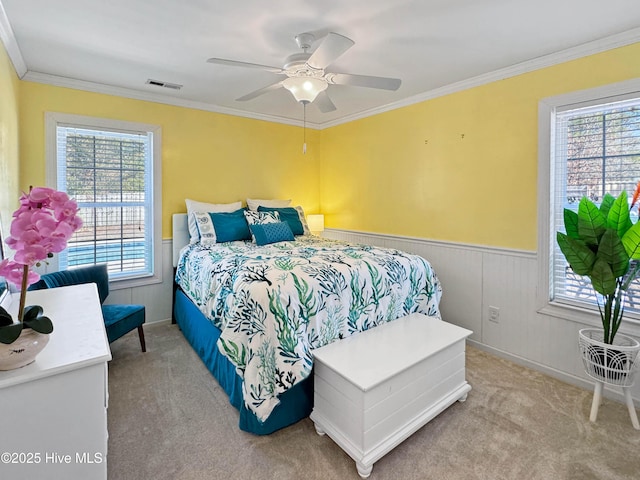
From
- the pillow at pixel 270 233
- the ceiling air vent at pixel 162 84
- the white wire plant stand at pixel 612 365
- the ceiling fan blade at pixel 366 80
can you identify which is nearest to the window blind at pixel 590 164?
the white wire plant stand at pixel 612 365

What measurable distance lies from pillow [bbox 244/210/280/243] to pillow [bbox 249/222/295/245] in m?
0.11

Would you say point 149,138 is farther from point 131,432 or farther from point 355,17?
point 131,432

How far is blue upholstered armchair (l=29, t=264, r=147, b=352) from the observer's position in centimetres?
257

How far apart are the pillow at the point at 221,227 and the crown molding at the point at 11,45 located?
1.76m

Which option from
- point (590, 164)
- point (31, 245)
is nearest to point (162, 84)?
point (31, 245)

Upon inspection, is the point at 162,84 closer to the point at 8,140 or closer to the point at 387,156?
the point at 8,140

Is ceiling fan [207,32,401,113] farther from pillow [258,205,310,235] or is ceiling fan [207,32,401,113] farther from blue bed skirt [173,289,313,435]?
blue bed skirt [173,289,313,435]

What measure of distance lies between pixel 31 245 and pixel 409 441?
199 cm

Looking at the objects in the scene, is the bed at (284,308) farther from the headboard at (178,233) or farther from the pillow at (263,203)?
the pillow at (263,203)

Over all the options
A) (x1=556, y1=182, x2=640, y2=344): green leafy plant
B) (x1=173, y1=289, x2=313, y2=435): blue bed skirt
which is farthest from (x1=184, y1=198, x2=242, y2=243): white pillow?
(x1=556, y1=182, x2=640, y2=344): green leafy plant

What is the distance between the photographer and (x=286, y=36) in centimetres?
223

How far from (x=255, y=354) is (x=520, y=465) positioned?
1492 millimetres

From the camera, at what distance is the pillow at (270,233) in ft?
11.1

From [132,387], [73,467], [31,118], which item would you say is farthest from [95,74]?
[73,467]
